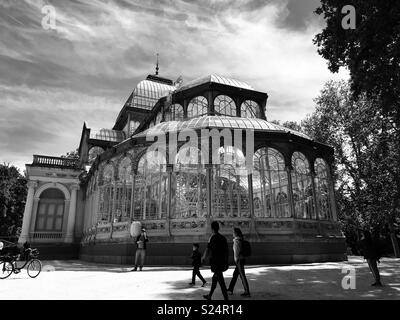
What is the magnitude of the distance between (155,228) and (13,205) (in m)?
32.9

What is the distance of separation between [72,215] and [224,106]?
16.4 meters

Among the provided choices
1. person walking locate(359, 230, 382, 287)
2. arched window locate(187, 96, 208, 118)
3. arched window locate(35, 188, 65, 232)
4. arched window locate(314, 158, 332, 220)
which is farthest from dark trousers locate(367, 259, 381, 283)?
arched window locate(35, 188, 65, 232)

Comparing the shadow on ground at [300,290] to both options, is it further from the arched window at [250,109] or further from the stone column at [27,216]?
the stone column at [27,216]

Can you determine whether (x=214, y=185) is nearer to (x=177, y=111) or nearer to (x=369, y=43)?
(x=177, y=111)

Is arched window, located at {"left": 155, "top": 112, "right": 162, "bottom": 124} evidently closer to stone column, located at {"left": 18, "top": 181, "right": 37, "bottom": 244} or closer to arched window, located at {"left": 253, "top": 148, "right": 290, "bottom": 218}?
arched window, located at {"left": 253, "top": 148, "right": 290, "bottom": 218}

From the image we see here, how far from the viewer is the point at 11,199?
128ft

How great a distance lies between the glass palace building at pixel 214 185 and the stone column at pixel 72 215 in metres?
4.15

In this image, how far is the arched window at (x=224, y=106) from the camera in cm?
2239

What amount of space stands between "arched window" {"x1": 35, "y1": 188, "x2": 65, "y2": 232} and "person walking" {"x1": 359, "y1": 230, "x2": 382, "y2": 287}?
995 inches

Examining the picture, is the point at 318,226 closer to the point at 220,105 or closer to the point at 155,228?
the point at 155,228

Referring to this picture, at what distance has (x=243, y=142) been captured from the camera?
17453mm

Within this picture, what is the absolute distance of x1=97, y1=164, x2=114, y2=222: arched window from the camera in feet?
66.1
